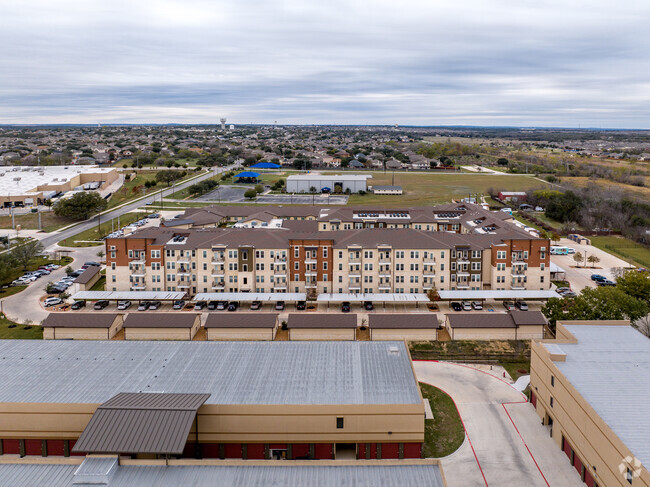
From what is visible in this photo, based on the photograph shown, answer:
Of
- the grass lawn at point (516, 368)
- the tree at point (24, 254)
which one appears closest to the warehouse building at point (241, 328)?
the grass lawn at point (516, 368)

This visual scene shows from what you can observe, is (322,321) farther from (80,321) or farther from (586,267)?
(586,267)

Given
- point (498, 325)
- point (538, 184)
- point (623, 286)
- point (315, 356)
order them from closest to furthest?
1. point (315, 356)
2. point (498, 325)
3. point (623, 286)
4. point (538, 184)

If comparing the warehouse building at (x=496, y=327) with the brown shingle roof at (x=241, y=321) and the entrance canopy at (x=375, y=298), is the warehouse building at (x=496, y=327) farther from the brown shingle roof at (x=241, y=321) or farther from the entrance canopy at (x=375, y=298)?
the brown shingle roof at (x=241, y=321)

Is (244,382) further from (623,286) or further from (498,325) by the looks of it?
(623,286)

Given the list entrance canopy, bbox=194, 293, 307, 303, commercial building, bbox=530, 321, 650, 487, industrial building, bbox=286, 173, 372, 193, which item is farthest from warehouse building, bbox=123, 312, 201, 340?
industrial building, bbox=286, 173, 372, 193

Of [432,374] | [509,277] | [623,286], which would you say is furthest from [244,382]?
[623,286]

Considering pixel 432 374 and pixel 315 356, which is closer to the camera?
pixel 315 356
